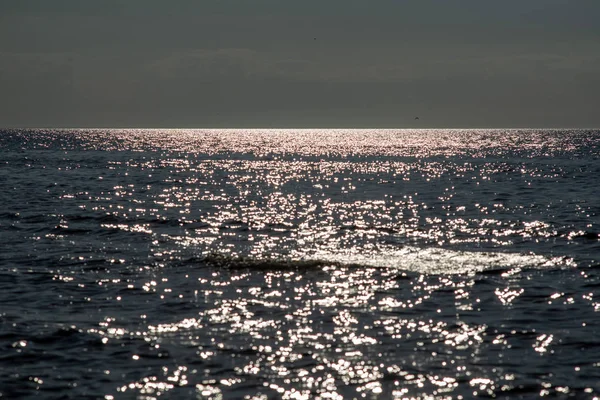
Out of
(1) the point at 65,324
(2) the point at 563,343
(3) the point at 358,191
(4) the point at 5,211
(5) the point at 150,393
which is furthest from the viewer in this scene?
(3) the point at 358,191

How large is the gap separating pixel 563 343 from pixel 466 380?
13.3 feet

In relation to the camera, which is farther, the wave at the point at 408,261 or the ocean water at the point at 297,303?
the wave at the point at 408,261

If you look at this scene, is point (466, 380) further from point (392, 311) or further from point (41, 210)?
point (41, 210)

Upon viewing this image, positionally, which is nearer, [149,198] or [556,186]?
[149,198]

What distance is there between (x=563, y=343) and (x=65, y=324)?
41.9 feet

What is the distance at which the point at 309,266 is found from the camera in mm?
29062

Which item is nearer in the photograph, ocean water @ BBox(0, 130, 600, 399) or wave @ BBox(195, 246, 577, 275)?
ocean water @ BBox(0, 130, 600, 399)

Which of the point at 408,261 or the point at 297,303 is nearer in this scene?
the point at 297,303

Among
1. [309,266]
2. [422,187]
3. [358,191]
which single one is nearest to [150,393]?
[309,266]

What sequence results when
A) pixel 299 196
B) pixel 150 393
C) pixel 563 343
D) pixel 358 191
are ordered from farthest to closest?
1. pixel 358 191
2. pixel 299 196
3. pixel 563 343
4. pixel 150 393

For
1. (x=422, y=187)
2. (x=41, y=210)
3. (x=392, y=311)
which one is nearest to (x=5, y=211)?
(x=41, y=210)

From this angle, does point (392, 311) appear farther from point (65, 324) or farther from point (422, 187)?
point (422, 187)

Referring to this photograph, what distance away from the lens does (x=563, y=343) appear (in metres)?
18.0

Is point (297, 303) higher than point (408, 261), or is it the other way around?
point (297, 303)
